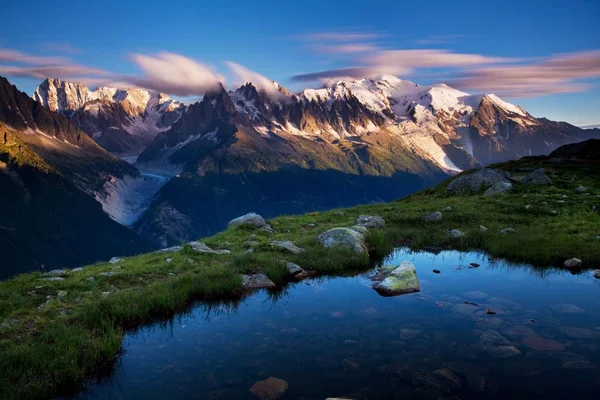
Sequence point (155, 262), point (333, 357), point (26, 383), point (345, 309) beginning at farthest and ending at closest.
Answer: point (155, 262), point (345, 309), point (333, 357), point (26, 383)

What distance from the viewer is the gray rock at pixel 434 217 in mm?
31425

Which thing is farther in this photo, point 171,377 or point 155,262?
point 155,262

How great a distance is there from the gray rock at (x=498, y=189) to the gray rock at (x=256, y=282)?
30.9 metres

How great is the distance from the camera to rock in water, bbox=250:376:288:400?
34.6 ft

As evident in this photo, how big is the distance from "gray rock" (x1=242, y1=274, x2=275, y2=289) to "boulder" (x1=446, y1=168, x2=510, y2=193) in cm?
3592

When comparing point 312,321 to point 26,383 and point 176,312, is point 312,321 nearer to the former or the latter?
point 176,312

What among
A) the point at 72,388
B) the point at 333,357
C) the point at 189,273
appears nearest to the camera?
the point at 72,388

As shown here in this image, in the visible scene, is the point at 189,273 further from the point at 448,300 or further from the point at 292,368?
the point at 448,300

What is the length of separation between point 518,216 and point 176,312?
2611cm

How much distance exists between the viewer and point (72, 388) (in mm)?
11297

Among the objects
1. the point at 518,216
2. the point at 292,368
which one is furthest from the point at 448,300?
the point at 518,216

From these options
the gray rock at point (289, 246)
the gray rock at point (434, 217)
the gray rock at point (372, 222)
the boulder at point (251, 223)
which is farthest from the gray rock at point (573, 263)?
the boulder at point (251, 223)

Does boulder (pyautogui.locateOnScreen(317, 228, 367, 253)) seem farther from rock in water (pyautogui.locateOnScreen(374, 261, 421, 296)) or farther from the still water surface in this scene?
the still water surface

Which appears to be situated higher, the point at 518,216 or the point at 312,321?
the point at 518,216
